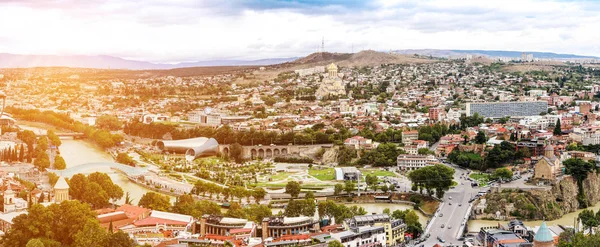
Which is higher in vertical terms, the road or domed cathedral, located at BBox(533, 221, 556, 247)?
domed cathedral, located at BBox(533, 221, 556, 247)

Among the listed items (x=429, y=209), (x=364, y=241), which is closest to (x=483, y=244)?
(x=364, y=241)

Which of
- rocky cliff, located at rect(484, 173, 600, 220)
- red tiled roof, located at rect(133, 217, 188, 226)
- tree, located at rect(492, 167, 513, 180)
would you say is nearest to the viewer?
red tiled roof, located at rect(133, 217, 188, 226)

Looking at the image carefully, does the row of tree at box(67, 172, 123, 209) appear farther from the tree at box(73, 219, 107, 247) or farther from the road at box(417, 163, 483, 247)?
the road at box(417, 163, 483, 247)

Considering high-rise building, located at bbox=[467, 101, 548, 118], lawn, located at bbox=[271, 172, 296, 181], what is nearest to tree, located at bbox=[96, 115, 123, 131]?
lawn, located at bbox=[271, 172, 296, 181]

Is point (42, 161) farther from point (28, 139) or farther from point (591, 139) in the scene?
point (591, 139)

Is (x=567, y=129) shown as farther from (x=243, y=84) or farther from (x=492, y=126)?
(x=243, y=84)

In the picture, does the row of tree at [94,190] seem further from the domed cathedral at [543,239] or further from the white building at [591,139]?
the white building at [591,139]

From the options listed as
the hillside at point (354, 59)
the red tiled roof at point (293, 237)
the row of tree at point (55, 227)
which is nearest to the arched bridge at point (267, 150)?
the row of tree at point (55, 227)
